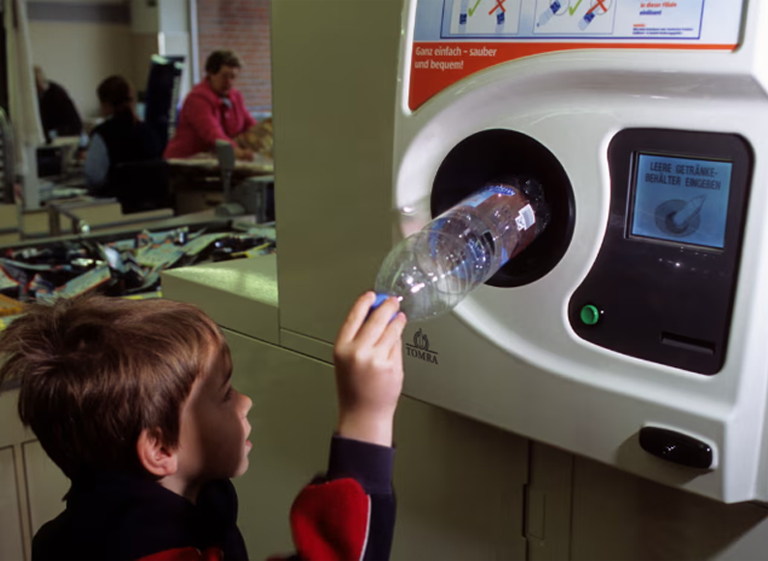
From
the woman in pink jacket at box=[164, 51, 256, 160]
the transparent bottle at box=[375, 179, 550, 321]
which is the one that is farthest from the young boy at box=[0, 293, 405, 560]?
the woman in pink jacket at box=[164, 51, 256, 160]

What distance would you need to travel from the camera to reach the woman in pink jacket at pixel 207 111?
5.79m

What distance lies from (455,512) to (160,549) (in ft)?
1.34

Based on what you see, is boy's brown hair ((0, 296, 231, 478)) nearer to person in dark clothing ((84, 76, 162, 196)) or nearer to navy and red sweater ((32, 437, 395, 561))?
navy and red sweater ((32, 437, 395, 561))

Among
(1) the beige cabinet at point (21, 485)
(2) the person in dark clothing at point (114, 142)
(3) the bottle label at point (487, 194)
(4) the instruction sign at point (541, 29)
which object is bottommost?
(1) the beige cabinet at point (21, 485)

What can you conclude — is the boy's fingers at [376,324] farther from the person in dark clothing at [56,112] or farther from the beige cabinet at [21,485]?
the person in dark clothing at [56,112]

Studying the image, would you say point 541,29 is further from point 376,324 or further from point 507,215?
point 376,324

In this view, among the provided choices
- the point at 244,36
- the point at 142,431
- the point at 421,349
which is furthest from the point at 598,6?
the point at 244,36

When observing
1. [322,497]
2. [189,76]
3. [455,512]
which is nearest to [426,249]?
[322,497]

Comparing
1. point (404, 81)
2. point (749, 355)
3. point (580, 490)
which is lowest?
point (580, 490)

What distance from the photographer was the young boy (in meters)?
0.89

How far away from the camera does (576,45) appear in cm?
78

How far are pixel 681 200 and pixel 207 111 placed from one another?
535cm

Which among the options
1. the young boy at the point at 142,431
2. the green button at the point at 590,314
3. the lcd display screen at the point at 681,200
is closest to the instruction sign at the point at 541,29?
the lcd display screen at the point at 681,200

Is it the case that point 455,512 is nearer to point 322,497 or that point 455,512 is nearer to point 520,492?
point 520,492
